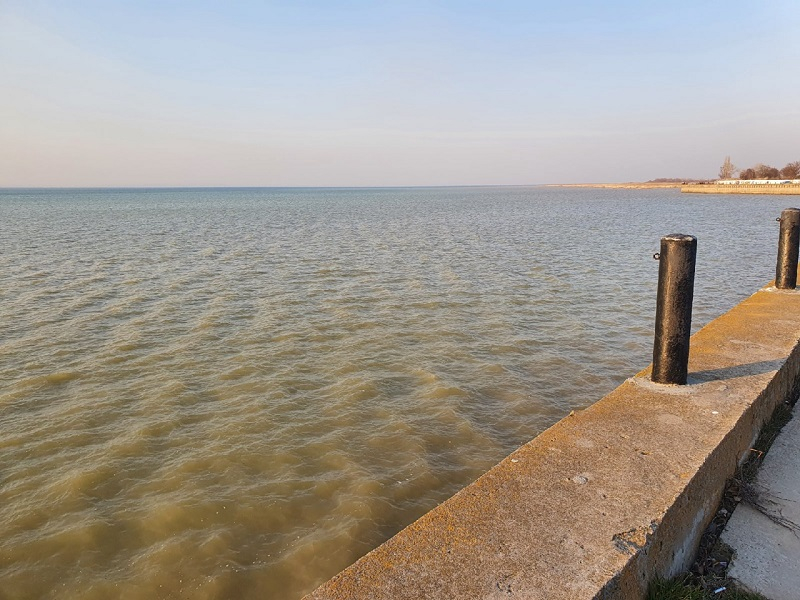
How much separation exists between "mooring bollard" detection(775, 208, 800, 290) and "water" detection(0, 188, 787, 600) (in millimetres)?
1964

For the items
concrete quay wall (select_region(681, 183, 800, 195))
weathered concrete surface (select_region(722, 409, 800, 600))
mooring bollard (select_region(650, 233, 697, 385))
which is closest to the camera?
weathered concrete surface (select_region(722, 409, 800, 600))

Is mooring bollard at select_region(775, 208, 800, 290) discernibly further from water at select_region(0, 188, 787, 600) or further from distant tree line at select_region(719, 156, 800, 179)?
distant tree line at select_region(719, 156, 800, 179)

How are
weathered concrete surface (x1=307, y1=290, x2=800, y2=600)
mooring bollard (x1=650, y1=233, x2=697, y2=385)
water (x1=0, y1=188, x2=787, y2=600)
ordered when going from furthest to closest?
mooring bollard (x1=650, y1=233, x2=697, y2=385) < water (x1=0, y1=188, x2=787, y2=600) < weathered concrete surface (x1=307, y1=290, x2=800, y2=600)

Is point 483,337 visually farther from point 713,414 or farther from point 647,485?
point 647,485

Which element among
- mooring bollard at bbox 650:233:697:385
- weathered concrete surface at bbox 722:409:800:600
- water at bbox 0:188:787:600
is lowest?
water at bbox 0:188:787:600

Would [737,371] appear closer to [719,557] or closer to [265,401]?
[719,557]

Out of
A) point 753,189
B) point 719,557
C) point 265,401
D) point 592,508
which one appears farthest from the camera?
point 753,189

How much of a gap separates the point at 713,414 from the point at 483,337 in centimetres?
494

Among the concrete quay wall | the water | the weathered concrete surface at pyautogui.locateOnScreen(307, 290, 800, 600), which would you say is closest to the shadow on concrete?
the weathered concrete surface at pyautogui.locateOnScreen(307, 290, 800, 600)

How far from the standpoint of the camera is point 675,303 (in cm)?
408

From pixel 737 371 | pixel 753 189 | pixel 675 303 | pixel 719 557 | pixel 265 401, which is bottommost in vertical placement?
pixel 265 401

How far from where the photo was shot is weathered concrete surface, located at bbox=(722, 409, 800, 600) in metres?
2.86

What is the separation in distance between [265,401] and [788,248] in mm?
6956

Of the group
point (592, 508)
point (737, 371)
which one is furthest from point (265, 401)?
point (737, 371)
